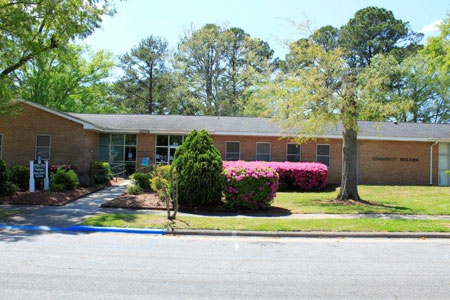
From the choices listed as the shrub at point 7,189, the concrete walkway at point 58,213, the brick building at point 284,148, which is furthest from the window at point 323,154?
the shrub at point 7,189

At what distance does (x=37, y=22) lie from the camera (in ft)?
54.2

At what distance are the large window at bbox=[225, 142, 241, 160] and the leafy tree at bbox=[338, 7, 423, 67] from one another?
85.5 feet

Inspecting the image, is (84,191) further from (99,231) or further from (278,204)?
(278,204)

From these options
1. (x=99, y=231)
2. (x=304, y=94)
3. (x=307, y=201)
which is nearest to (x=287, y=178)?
(x=307, y=201)

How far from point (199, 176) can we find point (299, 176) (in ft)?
26.5

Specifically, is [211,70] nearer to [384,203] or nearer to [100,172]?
[100,172]

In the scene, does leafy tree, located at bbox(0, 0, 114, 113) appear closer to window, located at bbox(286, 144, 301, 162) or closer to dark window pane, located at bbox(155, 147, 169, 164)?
dark window pane, located at bbox(155, 147, 169, 164)

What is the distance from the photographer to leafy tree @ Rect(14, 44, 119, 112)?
1353 inches

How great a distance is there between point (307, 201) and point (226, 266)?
9.21m

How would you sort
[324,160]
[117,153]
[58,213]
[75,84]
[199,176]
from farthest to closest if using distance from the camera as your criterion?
1. [75,84]
2. [117,153]
3. [324,160]
4. [199,176]
5. [58,213]

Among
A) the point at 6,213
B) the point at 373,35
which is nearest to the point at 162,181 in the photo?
the point at 6,213

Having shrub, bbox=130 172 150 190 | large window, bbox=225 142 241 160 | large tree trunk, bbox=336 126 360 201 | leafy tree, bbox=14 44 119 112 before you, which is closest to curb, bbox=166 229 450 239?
large tree trunk, bbox=336 126 360 201

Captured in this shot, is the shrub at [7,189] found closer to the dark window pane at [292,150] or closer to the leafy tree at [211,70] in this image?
the dark window pane at [292,150]

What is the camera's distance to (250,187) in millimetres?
12000
